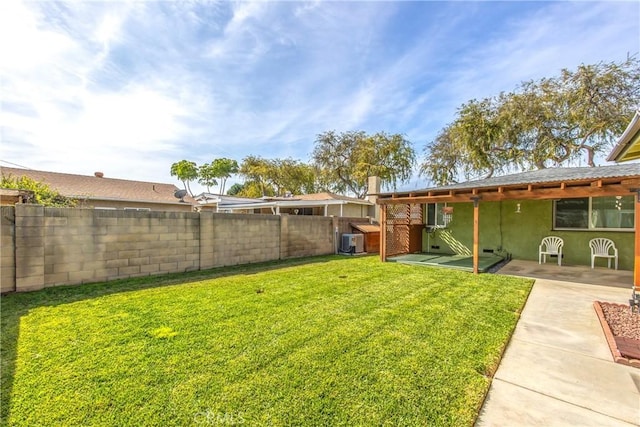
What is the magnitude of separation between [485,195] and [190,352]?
7.65 m

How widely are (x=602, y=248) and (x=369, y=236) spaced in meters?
7.31

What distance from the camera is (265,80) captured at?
36.0 ft

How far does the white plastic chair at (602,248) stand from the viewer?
795 centimetres

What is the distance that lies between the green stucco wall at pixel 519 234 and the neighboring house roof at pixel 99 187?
1605 cm

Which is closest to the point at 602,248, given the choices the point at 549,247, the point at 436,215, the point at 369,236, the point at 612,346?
the point at 549,247

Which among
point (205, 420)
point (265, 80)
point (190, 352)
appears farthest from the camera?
point (265, 80)

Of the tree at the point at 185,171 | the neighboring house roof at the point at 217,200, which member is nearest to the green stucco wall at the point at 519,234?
the neighboring house roof at the point at 217,200

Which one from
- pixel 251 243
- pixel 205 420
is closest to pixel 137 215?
pixel 251 243

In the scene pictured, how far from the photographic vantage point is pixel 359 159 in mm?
25516

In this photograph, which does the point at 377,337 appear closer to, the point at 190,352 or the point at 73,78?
the point at 190,352

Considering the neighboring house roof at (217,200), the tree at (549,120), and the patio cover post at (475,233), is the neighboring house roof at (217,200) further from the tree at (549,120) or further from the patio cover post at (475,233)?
the tree at (549,120)

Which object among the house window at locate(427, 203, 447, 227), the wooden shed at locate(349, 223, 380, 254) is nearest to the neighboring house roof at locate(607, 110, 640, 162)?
the house window at locate(427, 203, 447, 227)

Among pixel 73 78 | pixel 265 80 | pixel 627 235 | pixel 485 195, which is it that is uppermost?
pixel 265 80

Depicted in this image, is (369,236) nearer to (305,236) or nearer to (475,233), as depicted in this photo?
(305,236)
